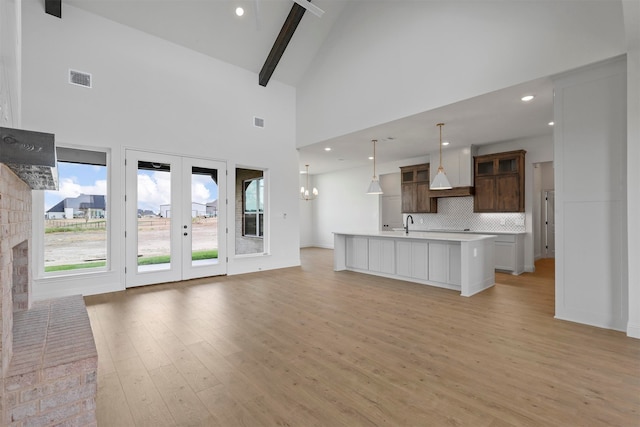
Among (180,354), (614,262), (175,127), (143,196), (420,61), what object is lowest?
(180,354)

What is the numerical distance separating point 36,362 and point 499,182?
7.85 meters

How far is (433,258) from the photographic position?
208 inches

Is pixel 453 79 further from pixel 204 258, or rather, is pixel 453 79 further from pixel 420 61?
pixel 204 258

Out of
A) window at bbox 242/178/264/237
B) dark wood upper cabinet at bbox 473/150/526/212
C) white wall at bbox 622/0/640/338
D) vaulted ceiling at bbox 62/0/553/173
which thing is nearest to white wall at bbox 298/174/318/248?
vaulted ceiling at bbox 62/0/553/173

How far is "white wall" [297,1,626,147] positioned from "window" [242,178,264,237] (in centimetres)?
162

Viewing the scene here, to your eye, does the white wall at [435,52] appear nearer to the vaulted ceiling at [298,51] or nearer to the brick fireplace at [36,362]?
the vaulted ceiling at [298,51]

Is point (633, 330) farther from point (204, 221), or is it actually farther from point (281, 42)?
point (281, 42)

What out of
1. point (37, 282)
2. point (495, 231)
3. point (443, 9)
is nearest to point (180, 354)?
point (37, 282)

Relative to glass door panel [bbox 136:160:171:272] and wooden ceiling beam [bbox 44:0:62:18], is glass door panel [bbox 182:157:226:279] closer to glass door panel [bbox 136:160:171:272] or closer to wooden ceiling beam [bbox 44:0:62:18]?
glass door panel [bbox 136:160:171:272]

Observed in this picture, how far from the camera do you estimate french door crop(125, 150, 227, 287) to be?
5.33 metres

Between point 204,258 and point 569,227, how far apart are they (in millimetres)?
5955

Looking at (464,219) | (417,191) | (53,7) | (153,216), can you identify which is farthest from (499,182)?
(53,7)

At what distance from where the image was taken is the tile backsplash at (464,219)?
6.96 meters

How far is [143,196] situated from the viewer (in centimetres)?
548
